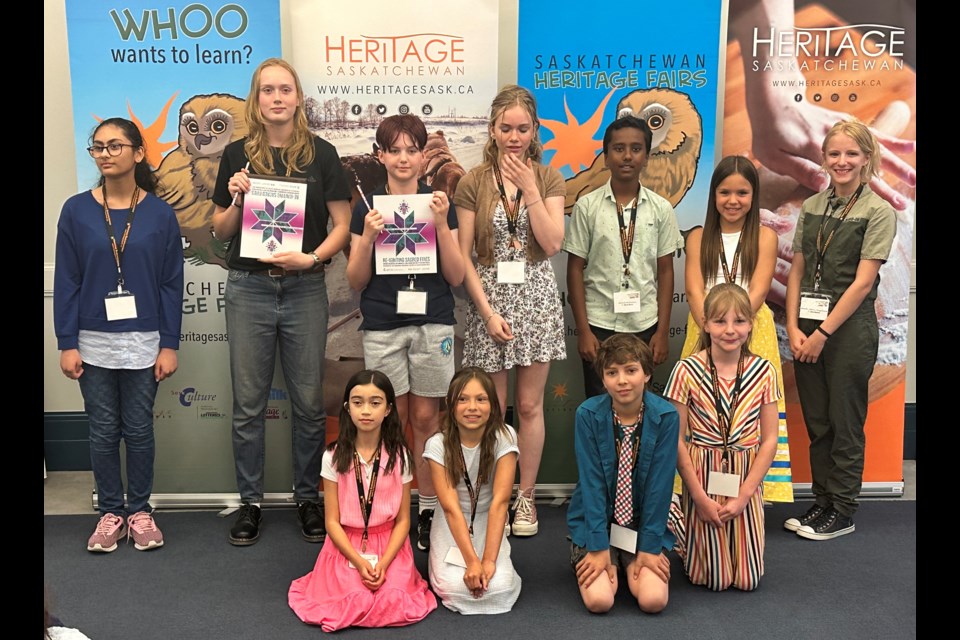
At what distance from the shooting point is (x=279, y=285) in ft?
12.5

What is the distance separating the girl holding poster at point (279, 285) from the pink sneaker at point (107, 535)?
0.50 m

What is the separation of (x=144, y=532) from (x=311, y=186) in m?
1.71

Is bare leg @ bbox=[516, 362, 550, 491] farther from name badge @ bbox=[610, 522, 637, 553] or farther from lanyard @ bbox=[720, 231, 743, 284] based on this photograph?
lanyard @ bbox=[720, 231, 743, 284]

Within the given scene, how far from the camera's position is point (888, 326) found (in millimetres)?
4352

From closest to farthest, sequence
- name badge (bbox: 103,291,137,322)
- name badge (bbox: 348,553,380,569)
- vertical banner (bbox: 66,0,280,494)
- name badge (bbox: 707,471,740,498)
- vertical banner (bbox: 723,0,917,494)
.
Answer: name badge (bbox: 348,553,380,569)
name badge (bbox: 707,471,740,498)
name badge (bbox: 103,291,137,322)
vertical banner (bbox: 66,0,280,494)
vertical banner (bbox: 723,0,917,494)

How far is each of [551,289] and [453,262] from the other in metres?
0.51

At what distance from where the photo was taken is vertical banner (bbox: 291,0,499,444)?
159 inches

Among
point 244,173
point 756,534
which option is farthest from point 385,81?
point 756,534

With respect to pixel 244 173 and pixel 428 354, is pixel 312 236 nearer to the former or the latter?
pixel 244 173

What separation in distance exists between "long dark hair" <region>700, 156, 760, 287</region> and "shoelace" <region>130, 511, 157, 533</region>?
272 centimetres

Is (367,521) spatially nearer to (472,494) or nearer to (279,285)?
(472,494)

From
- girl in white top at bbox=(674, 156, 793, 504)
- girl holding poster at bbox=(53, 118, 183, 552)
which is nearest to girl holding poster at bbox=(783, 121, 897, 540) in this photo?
girl in white top at bbox=(674, 156, 793, 504)

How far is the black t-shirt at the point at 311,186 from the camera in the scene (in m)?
3.74

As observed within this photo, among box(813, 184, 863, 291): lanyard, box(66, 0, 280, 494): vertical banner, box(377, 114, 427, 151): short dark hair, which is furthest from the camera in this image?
box(66, 0, 280, 494): vertical banner
